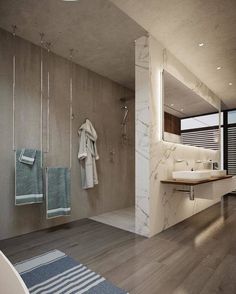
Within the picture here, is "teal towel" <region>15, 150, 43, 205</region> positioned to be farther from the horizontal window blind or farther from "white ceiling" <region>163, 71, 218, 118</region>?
the horizontal window blind

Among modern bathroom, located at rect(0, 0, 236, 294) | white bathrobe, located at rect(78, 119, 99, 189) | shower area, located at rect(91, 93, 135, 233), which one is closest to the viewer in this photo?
modern bathroom, located at rect(0, 0, 236, 294)

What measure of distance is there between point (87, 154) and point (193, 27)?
2219 millimetres

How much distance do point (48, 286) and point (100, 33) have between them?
8.78ft

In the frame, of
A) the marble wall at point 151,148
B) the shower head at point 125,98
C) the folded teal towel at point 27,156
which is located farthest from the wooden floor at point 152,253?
the shower head at point 125,98

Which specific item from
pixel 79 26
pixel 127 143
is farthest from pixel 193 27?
pixel 127 143

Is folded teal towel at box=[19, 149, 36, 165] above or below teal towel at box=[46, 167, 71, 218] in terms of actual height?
above

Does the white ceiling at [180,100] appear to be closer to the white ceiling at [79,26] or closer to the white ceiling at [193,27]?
the white ceiling at [193,27]

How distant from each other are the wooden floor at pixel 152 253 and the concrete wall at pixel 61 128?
0.32 m

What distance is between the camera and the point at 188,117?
359 cm

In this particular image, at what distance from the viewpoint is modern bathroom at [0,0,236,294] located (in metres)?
1.83

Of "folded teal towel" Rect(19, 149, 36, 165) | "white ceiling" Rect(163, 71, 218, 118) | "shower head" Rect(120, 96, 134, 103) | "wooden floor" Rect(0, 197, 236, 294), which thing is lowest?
"wooden floor" Rect(0, 197, 236, 294)

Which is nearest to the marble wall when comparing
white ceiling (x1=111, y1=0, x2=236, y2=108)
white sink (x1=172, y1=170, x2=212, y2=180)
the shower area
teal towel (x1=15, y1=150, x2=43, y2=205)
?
white sink (x1=172, y1=170, x2=212, y2=180)

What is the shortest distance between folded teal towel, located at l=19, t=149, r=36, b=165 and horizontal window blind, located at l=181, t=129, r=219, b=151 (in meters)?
2.33

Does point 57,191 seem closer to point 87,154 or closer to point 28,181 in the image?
point 28,181
